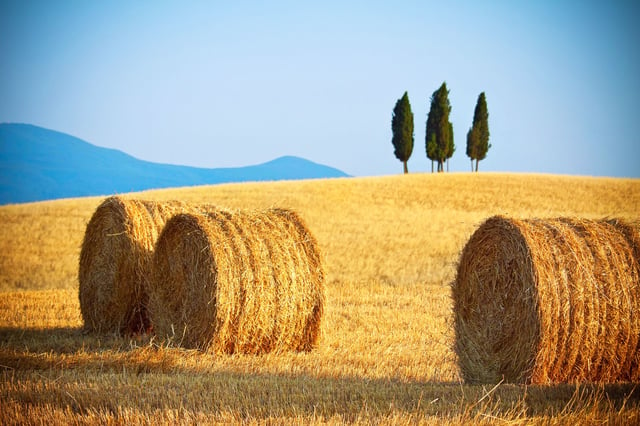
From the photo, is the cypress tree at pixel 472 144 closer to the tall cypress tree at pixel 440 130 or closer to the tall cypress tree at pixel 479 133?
the tall cypress tree at pixel 479 133

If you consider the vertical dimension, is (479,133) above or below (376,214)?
above

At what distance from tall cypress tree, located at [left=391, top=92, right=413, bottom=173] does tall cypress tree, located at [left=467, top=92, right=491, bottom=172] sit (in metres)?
7.38

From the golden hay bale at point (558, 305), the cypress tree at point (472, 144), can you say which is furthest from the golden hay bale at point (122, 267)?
the cypress tree at point (472, 144)

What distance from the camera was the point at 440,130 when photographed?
58.0 meters

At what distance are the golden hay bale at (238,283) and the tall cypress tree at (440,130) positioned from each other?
A: 5036cm

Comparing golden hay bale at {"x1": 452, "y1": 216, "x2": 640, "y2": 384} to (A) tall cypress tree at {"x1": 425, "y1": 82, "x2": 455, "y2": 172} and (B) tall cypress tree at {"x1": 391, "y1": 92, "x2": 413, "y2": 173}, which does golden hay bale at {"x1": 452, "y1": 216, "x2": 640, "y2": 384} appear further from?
(A) tall cypress tree at {"x1": 425, "y1": 82, "x2": 455, "y2": 172}

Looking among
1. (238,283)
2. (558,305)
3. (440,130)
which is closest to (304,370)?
(238,283)

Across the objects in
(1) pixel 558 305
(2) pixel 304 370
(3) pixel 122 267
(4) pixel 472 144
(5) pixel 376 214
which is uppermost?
(4) pixel 472 144

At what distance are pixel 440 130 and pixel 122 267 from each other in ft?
167

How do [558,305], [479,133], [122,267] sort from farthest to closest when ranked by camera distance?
[479,133] → [122,267] → [558,305]

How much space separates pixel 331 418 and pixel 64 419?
1927 mm

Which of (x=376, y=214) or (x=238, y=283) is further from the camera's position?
(x=376, y=214)

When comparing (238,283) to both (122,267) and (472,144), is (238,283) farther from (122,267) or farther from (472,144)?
(472,144)

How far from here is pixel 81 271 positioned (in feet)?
34.0
